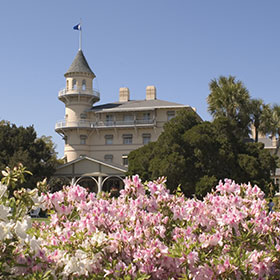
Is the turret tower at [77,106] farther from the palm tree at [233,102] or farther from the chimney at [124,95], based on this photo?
the palm tree at [233,102]

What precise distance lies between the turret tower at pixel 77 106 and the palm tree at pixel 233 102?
20.5m

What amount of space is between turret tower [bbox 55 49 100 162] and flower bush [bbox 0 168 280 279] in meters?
48.6

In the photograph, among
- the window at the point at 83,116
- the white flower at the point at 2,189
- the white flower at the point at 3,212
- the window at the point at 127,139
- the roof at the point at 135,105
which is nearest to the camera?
the white flower at the point at 3,212

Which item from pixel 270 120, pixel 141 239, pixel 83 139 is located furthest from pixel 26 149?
pixel 141 239

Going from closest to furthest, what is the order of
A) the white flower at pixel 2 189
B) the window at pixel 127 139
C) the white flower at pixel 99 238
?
the white flower at pixel 2 189 < the white flower at pixel 99 238 < the window at pixel 127 139

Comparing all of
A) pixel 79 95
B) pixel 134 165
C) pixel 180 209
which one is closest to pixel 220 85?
pixel 134 165

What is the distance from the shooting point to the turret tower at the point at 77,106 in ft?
178

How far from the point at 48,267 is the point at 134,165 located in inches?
1301

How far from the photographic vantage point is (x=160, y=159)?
32.7 metres

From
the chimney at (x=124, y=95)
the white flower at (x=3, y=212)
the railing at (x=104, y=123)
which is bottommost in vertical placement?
the white flower at (x=3, y=212)

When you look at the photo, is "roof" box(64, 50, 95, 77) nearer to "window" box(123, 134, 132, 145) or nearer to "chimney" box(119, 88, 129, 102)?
"chimney" box(119, 88, 129, 102)

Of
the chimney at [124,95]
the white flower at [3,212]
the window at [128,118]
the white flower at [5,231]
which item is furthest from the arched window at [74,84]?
the white flower at [5,231]

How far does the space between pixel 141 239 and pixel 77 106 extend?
2020 inches

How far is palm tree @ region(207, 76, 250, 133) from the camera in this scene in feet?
125
